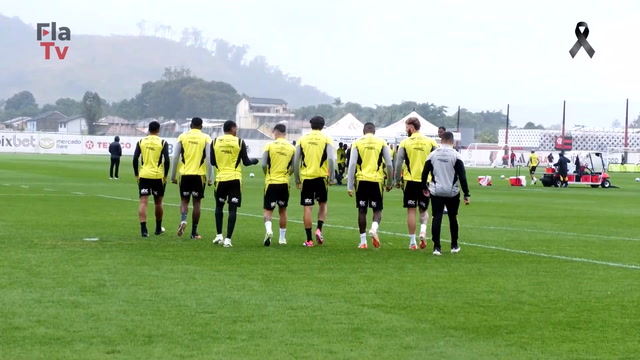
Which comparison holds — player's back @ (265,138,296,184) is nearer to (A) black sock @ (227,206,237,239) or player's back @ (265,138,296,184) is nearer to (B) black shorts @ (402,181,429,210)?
(A) black sock @ (227,206,237,239)

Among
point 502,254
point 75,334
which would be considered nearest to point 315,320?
point 75,334

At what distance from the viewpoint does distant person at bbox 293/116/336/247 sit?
675 inches

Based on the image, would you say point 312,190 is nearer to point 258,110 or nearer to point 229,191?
point 229,191

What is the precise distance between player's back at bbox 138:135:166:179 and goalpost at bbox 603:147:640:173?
70.5m

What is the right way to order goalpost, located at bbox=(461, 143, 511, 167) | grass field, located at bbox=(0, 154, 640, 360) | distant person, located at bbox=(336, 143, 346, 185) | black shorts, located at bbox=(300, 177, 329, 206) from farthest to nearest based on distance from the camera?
1. goalpost, located at bbox=(461, 143, 511, 167)
2. distant person, located at bbox=(336, 143, 346, 185)
3. black shorts, located at bbox=(300, 177, 329, 206)
4. grass field, located at bbox=(0, 154, 640, 360)

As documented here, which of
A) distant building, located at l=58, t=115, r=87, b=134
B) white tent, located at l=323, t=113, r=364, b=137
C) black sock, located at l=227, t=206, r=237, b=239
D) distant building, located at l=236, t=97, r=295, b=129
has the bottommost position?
black sock, located at l=227, t=206, r=237, b=239

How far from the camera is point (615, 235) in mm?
20578

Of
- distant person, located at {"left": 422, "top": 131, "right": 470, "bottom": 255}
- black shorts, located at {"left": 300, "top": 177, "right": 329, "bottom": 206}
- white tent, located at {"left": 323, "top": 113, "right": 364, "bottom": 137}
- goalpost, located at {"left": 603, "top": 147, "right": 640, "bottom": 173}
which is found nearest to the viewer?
distant person, located at {"left": 422, "top": 131, "right": 470, "bottom": 255}

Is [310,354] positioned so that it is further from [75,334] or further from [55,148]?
[55,148]

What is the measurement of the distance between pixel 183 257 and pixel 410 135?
4.35 meters

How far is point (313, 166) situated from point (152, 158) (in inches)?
119

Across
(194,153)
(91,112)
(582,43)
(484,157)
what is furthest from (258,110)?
(194,153)

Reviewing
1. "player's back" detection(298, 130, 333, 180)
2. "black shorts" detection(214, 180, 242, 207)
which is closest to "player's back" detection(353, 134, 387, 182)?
"player's back" detection(298, 130, 333, 180)

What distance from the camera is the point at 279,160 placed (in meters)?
17.2
